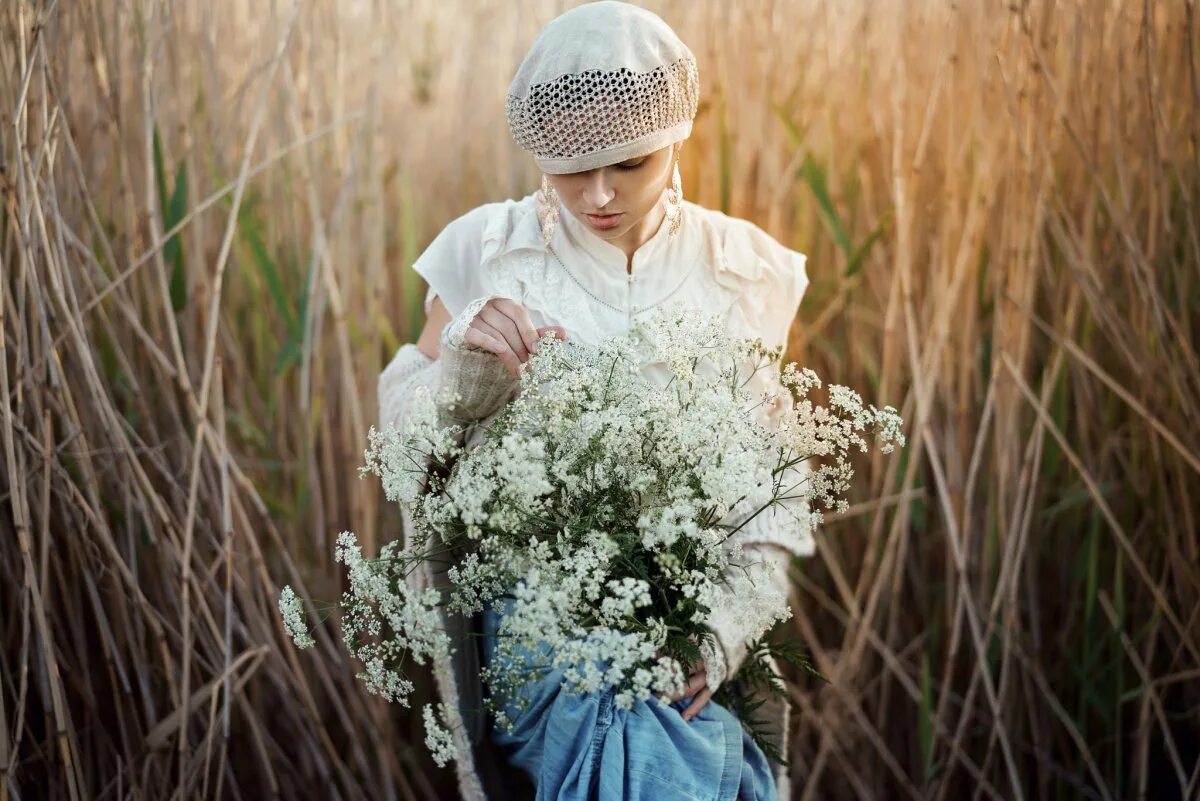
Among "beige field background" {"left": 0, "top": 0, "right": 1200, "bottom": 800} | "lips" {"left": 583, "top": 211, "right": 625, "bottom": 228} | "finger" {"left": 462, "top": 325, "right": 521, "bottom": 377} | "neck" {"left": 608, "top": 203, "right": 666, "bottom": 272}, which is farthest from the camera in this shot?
"beige field background" {"left": 0, "top": 0, "right": 1200, "bottom": 800}

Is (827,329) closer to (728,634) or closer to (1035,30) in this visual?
(1035,30)

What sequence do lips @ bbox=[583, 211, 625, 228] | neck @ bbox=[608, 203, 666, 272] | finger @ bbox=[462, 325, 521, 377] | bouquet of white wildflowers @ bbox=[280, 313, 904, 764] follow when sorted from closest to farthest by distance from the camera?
bouquet of white wildflowers @ bbox=[280, 313, 904, 764]
finger @ bbox=[462, 325, 521, 377]
lips @ bbox=[583, 211, 625, 228]
neck @ bbox=[608, 203, 666, 272]

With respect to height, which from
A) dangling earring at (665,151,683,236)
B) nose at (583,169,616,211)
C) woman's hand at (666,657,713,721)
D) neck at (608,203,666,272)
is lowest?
woman's hand at (666,657,713,721)

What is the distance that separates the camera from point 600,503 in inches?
34.8

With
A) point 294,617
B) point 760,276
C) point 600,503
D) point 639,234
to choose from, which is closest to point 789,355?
point 760,276

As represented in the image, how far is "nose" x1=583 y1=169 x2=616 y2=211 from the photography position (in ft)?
3.52

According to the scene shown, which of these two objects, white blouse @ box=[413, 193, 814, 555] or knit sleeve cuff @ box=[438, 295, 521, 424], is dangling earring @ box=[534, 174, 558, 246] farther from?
knit sleeve cuff @ box=[438, 295, 521, 424]

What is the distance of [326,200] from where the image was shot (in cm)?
167

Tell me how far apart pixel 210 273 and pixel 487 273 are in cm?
68

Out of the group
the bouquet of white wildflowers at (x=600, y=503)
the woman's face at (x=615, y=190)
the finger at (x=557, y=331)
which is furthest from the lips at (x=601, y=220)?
the bouquet of white wildflowers at (x=600, y=503)

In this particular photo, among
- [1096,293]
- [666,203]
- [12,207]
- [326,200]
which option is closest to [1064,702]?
[1096,293]

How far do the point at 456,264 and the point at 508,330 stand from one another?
27cm

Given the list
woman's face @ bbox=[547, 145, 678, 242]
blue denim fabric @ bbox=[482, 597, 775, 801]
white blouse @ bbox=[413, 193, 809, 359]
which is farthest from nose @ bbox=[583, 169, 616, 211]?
blue denim fabric @ bbox=[482, 597, 775, 801]

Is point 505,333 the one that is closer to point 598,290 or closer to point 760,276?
point 598,290
